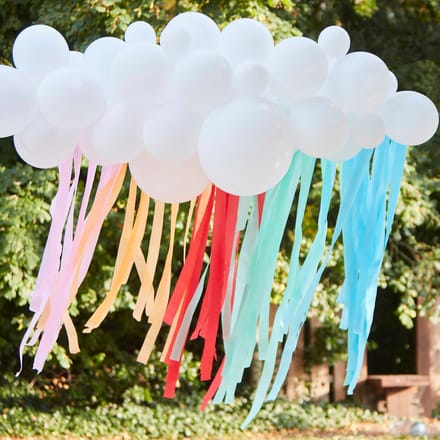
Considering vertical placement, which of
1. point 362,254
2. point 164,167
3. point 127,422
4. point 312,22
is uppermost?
point 312,22

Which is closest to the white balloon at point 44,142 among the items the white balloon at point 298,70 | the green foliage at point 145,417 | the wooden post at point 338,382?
the white balloon at point 298,70

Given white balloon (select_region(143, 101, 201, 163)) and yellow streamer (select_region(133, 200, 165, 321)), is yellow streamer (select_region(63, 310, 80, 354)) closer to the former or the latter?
yellow streamer (select_region(133, 200, 165, 321))

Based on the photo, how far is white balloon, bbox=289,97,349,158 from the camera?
7.61 feet

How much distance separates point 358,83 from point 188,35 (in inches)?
18.0

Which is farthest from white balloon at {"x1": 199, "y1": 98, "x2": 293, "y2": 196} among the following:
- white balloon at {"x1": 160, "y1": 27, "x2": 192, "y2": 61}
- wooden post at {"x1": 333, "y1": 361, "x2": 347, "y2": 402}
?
wooden post at {"x1": 333, "y1": 361, "x2": 347, "y2": 402}

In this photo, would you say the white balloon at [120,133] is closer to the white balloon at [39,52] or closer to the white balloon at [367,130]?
the white balloon at [39,52]

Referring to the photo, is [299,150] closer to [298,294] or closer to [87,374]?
[298,294]

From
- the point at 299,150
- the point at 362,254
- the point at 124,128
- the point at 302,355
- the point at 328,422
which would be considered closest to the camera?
the point at 124,128

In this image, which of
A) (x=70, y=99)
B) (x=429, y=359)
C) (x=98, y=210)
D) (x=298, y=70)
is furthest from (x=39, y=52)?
(x=429, y=359)

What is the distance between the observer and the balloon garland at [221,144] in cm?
234

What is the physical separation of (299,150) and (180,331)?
592 millimetres

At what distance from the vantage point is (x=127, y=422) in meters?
7.70

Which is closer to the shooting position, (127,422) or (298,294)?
(298,294)

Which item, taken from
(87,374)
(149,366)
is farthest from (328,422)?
(87,374)
